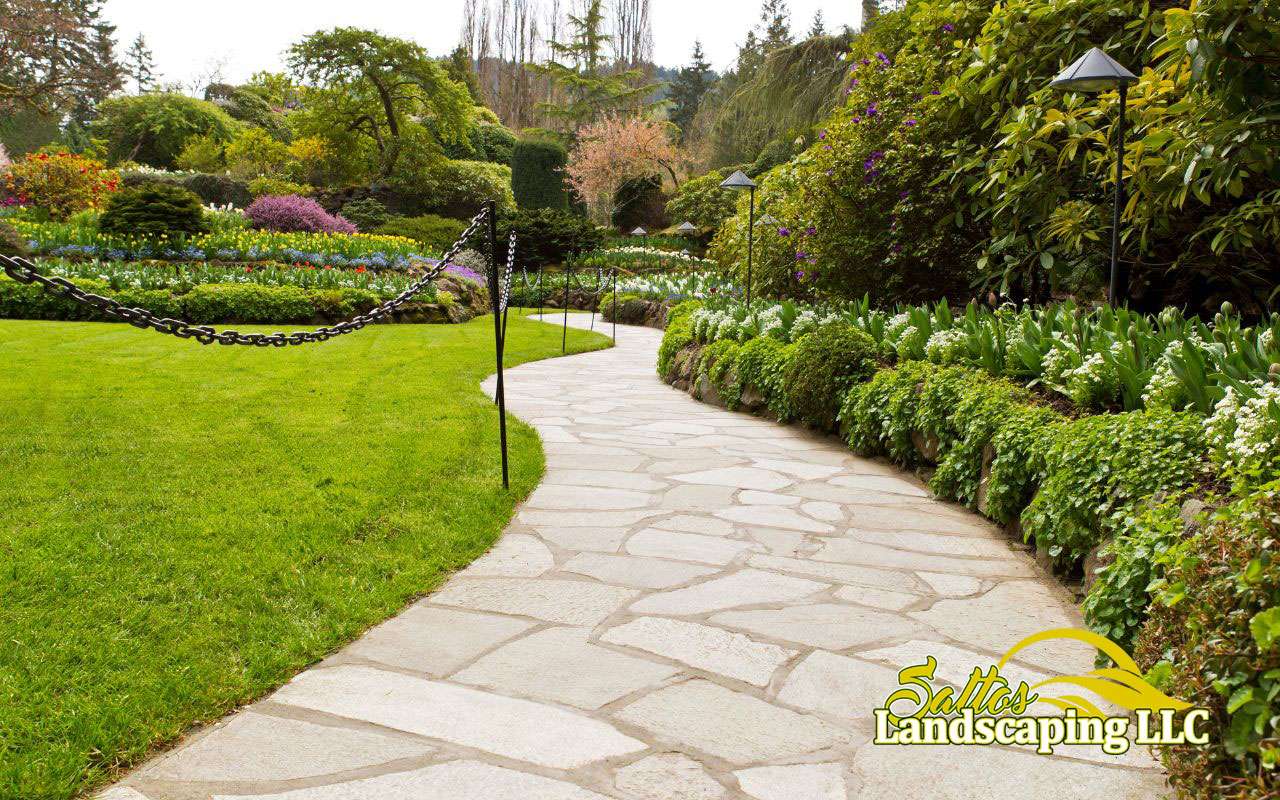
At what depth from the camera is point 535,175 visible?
26188 millimetres

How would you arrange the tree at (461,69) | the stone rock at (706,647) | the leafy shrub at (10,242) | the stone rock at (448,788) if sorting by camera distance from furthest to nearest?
1. the tree at (461,69)
2. the leafy shrub at (10,242)
3. the stone rock at (706,647)
4. the stone rock at (448,788)

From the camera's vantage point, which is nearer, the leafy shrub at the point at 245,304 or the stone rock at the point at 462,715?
the stone rock at the point at 462,715

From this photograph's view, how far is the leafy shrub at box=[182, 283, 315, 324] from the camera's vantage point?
10938 millimetres

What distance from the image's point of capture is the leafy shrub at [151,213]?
44.7 ft

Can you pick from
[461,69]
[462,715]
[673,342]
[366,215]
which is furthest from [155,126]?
[462,715]

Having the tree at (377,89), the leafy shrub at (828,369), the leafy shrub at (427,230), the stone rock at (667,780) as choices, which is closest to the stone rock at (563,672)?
the stone rock at (667,780)

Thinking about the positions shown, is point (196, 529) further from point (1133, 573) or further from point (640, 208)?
point (640, 208)

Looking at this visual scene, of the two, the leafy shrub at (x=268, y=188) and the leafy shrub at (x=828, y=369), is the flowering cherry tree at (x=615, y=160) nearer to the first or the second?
the leafy shrub at (x=268, y=188)

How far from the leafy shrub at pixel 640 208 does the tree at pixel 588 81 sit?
9.06 meters

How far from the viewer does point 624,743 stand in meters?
1.99

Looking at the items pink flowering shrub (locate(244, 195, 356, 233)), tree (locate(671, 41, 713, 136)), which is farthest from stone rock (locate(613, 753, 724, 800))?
tree (locate(671, 41, 713, 136))

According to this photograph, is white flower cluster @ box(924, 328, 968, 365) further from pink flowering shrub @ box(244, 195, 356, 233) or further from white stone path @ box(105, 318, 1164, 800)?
pink flowering shrub @ box(244, 195, 356, 233)

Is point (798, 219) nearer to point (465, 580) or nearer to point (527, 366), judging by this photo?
point (527, 366)

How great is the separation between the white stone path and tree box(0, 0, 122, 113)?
6.39 m
